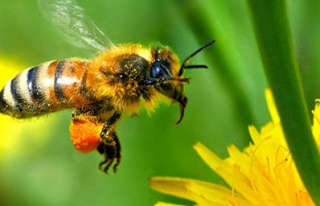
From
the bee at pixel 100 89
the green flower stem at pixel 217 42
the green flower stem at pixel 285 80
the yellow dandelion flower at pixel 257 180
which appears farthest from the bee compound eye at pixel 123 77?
the green flower stem at pixel 285 80

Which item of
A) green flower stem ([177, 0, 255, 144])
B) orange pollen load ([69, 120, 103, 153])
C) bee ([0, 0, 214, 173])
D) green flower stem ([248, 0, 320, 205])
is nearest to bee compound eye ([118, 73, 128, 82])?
bee ([0, 0, 214, 173])

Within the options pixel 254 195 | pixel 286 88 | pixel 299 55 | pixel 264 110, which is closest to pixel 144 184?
pixel 264 110

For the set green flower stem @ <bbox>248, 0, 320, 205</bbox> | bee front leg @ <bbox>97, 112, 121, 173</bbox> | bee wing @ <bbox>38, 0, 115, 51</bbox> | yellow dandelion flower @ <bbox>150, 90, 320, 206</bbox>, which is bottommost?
green flower stem @ <bbox>248, 0, 320, 205</bbox>

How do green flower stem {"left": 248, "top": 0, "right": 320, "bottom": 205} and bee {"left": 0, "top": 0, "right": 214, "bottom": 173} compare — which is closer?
green flower stem {"left": 248, "top": 0, "right": 320, "bottom": 205}

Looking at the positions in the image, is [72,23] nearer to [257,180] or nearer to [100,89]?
[100,89]

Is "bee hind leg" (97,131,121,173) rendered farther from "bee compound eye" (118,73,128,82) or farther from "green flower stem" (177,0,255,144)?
"green flower stem" (177,0,255,144)

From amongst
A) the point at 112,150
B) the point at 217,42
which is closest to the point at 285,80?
the point at 112,150

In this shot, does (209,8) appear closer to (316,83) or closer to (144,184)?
(316,83)
